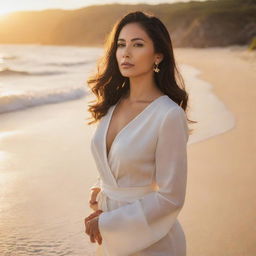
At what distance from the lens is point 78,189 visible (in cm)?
498

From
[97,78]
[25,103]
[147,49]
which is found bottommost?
[25,103]

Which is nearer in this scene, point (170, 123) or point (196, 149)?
point (170, 123)

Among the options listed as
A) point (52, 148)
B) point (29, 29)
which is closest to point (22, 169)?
point (52, 148)

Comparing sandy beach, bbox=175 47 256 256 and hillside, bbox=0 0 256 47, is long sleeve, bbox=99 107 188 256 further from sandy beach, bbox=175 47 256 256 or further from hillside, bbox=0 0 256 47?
hillside, bbox=0 0 256 47

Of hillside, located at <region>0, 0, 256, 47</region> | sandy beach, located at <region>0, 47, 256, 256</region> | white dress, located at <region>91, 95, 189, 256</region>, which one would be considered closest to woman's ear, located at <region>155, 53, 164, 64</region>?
white dress, located at <region>91, 95, 189, 256</region>

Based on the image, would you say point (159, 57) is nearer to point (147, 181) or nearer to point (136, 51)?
point (136, 51)

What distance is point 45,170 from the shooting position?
5660mm

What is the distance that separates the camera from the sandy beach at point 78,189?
374 cm

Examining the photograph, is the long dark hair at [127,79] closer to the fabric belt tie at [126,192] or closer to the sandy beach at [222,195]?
the fabric belt tie at [126,192]

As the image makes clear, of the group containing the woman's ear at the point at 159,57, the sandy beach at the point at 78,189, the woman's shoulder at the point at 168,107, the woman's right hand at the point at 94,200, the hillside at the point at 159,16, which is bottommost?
the hillside at the point at 159,16

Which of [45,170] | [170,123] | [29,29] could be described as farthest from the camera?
[29,29]

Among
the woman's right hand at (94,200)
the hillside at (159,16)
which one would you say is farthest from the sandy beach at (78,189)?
the hillside at (159,16)

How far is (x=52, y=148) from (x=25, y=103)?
538cm

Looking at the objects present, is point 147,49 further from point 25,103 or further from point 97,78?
point 25,103
